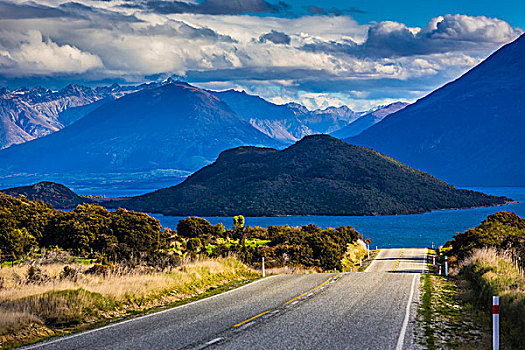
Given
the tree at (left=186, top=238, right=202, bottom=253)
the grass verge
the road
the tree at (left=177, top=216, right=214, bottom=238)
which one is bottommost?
the grass verge

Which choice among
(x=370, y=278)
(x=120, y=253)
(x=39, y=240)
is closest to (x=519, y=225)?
(x=370, y=278)

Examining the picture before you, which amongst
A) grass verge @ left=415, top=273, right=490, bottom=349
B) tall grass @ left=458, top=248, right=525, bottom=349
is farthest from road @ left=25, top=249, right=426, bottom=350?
tall grass @ left=458, top=248, right=525, bottom=349

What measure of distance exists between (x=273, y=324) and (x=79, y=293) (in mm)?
5485

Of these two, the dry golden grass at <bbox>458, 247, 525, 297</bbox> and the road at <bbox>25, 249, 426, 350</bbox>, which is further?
the dry golden grass at <bbox>458, 247, 525, 297</bbox>

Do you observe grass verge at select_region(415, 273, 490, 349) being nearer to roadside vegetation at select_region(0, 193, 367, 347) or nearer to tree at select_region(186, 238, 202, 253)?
roadside vegetation at select_region(0, 193, 367, 347)

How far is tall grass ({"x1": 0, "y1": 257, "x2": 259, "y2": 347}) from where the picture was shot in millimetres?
12809

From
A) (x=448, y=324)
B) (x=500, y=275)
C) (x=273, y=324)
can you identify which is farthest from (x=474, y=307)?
(x=273, y=324)

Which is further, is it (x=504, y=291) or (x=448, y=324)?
(x=504, y=291)

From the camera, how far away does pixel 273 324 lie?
1323 cm

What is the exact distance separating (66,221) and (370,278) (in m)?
19.1

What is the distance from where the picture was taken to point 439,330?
44.0ft

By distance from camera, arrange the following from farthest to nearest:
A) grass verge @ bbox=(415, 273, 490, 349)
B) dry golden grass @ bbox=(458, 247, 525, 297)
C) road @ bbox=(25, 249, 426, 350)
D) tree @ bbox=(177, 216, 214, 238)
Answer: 1. tree @ bbox=(177, 216, 214, 238)
2. dry golden grass @ bbox=(458, 247, 525, 297)
3. grass verge @ bbox=(415, 273, 490, 349)
4. road @ bbox=(25, 249, 426, 350)

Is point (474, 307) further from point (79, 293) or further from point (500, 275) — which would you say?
point (79, 293)

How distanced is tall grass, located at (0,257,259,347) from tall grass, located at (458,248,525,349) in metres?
9.66
